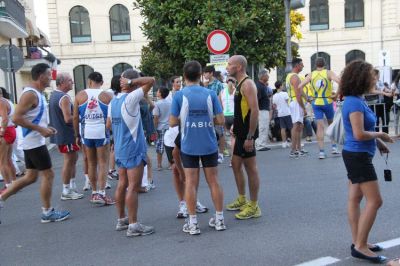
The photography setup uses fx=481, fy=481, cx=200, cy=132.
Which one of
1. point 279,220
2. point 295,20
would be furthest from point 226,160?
point 295,20

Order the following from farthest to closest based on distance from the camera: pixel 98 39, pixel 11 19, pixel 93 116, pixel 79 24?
pixel 98 39
pixel 79 24
pixel 11 19
pixel 93 116

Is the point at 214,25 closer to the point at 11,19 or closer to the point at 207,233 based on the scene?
the point at 11,19

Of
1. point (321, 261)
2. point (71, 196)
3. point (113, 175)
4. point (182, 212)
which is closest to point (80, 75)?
point (113, 175)

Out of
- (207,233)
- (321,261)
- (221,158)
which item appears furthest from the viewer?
(221,158)

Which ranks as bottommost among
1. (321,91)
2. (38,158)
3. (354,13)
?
(38,158)

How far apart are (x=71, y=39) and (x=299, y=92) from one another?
30.2 m

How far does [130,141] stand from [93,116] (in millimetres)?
1728

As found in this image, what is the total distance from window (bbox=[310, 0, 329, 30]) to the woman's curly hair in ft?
109

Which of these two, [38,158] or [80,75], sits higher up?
[80,75]

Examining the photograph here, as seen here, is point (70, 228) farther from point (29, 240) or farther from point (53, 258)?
point (53, 258)

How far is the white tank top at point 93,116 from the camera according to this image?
6898mm

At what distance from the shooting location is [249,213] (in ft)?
19.1

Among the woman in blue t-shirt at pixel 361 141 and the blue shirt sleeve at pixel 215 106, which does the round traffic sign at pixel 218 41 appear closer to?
the blue shirt sleeve at pixel 215 106

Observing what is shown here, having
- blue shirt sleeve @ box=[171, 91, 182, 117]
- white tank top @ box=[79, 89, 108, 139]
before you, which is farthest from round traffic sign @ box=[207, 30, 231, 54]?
A: blue shirt sleeve @ box=[171, 91, 182, 117]
